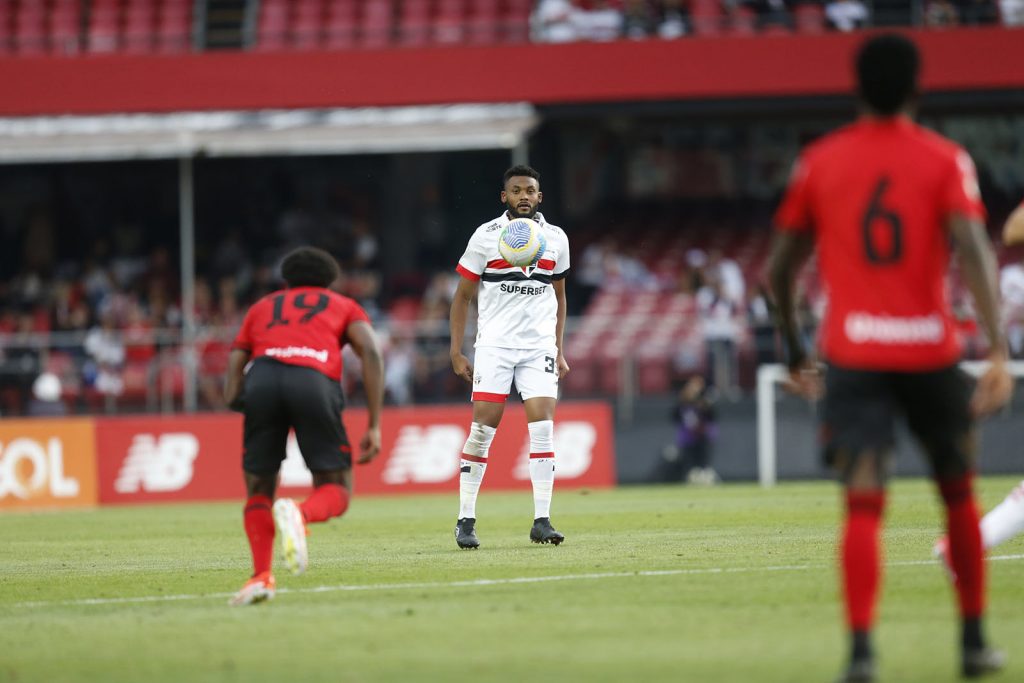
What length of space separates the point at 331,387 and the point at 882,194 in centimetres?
359

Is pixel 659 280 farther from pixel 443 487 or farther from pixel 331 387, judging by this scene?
pixel 331 387

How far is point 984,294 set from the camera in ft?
19.3

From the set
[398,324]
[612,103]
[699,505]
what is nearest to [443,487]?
[398,324]

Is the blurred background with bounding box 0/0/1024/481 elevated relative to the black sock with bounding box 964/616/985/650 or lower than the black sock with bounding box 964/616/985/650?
elevated

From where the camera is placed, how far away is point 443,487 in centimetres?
2256

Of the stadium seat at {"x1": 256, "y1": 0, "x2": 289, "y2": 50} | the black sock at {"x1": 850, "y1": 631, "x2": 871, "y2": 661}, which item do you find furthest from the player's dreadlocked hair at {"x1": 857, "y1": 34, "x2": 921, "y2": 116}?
the stadium seat at {"x1": 256, "y1": 0, "x2": 289, "y2": 50}

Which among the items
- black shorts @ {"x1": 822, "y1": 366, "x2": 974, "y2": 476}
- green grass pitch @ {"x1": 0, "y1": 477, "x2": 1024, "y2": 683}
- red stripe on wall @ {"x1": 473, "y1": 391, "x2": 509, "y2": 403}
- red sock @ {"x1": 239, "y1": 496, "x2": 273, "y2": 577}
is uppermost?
red stripe on wall @ {"x1": 473, "y1": 391, "x2": 509, "y2": 403}

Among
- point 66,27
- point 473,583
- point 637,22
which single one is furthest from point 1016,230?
point 66,27

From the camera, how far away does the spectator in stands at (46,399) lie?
24609 millimetres

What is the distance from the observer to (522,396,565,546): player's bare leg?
11617 millimetres

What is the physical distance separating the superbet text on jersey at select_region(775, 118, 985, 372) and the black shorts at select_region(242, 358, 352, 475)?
10.9ft

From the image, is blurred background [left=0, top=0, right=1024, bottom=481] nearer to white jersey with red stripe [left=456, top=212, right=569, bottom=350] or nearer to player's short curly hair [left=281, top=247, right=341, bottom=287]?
white jersey with red stripe [left=456, top=212, right=569, bottom=350]

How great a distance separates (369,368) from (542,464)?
3.23 metres

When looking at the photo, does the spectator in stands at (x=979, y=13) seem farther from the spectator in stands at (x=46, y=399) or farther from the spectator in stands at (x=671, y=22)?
the spectator in stands at (x=46, y=399)
